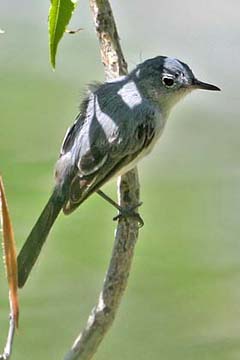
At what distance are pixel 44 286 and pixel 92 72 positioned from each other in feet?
4.34

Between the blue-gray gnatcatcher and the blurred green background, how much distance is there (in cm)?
140

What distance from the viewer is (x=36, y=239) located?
2.46 metres

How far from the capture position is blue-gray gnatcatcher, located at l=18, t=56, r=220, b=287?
8.59 feet

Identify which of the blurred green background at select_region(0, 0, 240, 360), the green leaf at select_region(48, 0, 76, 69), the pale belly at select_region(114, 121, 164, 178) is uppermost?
the green leaf at select_region(48, 0, 76, 69)

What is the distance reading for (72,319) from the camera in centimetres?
422

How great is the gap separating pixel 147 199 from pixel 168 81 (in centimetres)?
195

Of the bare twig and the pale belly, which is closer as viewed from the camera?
the bare twig

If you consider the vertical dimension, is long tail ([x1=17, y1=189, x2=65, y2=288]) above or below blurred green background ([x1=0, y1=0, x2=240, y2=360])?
above

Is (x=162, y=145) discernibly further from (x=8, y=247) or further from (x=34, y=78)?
(x=8, y=247)

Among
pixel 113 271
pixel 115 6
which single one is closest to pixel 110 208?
pixel 115 6

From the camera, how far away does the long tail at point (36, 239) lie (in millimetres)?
2309

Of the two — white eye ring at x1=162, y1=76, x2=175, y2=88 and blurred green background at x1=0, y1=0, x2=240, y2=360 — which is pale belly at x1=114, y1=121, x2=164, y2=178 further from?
blurred green background at x1=0, y1=0, x2=240, y2=360

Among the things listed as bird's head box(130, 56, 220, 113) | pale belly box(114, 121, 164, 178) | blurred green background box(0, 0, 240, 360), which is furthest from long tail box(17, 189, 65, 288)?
blurred green background box(0, 0, 240, 360)

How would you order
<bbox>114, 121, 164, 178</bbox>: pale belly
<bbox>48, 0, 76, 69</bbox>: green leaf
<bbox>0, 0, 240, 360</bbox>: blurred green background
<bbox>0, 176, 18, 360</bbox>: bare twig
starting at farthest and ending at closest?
1. <bbox>0, 0, 240, 360</bbox>: blurred green background
2. <bbox>114, 121, 164, 178</bbox>: pale belly
3. <bbox>48, 0, 76, 69</bbox>: green leaf
4. <bbox>0, 176, 18, 360</bbox>: bare twig
